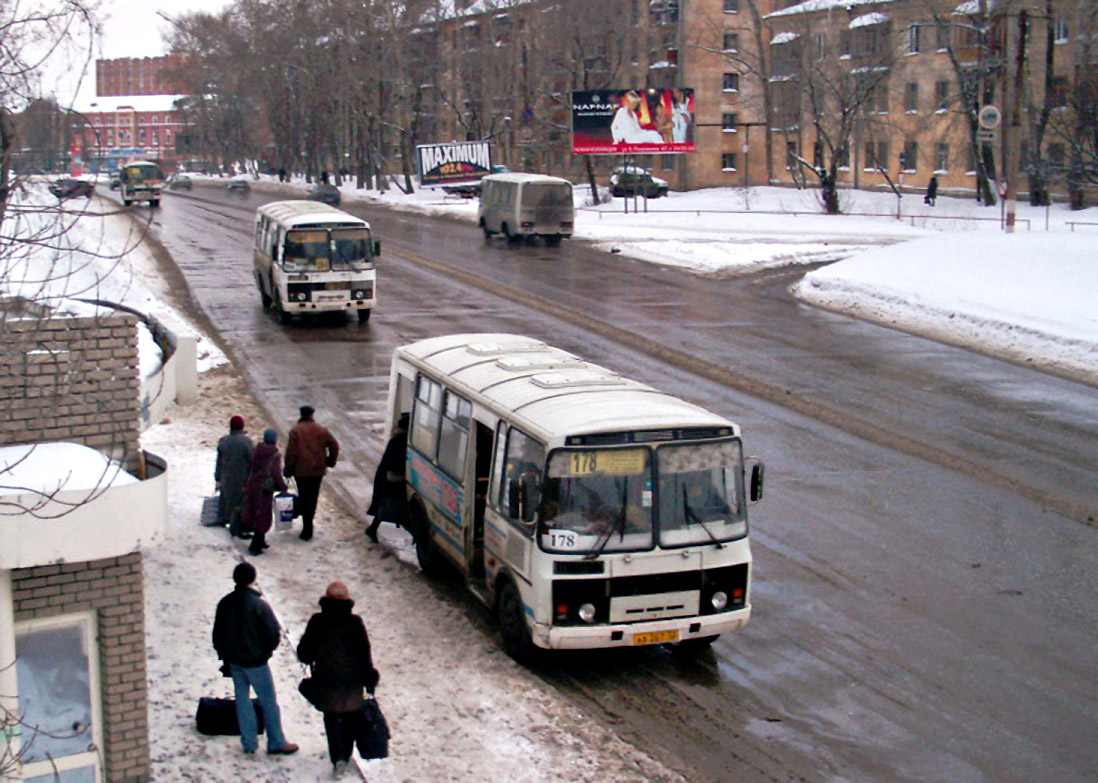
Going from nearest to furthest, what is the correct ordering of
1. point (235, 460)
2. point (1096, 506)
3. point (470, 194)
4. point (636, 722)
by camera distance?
point (636, 722), point (235, 460), point (1096, 506), point (470, 194)

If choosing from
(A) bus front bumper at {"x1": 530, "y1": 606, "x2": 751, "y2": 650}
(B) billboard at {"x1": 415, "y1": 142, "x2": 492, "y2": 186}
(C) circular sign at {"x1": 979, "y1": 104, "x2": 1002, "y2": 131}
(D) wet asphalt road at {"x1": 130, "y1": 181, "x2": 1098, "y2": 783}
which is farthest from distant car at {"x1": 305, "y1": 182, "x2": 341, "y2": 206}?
(A) bus front bumper at {"x1": 530, "y1": 606, "x2": 751, "y2": 650}

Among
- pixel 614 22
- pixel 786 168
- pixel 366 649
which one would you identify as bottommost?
pixel 366 649

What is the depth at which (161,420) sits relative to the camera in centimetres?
1930

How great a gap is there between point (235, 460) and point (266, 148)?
5037 inches

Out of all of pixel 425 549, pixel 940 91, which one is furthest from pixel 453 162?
pixel 425 549

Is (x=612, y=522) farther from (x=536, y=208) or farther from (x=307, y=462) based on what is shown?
(x=536, y=208)

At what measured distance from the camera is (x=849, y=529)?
46.9ft

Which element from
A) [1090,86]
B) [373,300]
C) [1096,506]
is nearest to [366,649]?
[1096,506]

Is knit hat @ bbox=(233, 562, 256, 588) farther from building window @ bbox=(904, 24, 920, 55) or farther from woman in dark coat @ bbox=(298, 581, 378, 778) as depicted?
building window @ bbox=(904, 24, 920, 55)

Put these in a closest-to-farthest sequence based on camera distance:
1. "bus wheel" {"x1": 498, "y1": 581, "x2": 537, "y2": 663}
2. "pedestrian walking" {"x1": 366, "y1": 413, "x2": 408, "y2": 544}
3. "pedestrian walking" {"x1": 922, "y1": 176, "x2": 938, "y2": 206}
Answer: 1. "bus wheel" {"x1": 498, "y1": 581, "x2": 537, "y2": 663}
2. "pedestrian walking" {"x1": 366, "y1": 413, "x2": 408, "y2": 544}
3. "pedestrian walking" {"x1": 922, "y1": 176, "x2": 938, "y2": 206}

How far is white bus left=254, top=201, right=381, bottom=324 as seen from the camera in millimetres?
28109

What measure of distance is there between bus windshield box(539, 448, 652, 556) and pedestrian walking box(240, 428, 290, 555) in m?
3.92

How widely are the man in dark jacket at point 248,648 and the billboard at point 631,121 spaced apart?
51952 millimetres

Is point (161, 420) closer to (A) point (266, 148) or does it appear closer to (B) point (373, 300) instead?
(B) point (373, 300)
